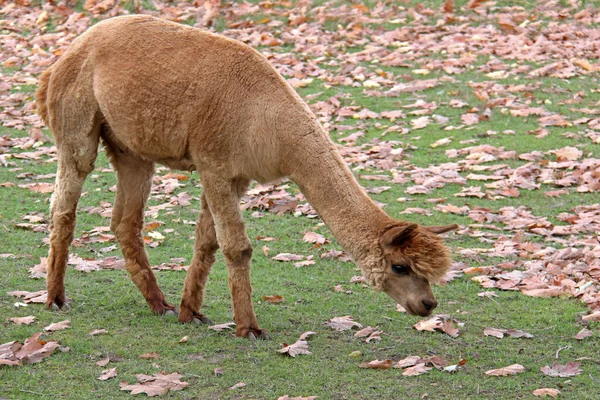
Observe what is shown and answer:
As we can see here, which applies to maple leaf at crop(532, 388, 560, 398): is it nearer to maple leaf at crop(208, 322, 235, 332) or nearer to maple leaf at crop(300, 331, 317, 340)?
maple leaf at crop(300, 331, 317, 340)

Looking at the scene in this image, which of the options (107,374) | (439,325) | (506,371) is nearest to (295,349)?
(439,325)

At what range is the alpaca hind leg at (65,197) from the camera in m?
7.07

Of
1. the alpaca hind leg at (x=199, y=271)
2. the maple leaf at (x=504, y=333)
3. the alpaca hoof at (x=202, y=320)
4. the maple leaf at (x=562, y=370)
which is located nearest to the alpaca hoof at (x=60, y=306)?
the alpaca hind leg at (x=199, y=271)

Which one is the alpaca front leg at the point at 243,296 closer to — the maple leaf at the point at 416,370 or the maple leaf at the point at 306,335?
the maple leaf at the point at 306,335

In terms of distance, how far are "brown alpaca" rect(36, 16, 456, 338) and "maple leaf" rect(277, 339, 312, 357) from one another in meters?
0.35

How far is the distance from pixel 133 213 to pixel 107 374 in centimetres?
192

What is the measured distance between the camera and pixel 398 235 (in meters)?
5.63

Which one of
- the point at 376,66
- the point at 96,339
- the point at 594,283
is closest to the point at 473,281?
the point at 594,283

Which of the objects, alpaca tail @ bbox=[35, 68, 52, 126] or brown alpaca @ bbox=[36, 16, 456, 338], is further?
alpaca tail @ bbox=[35, 68, 52, 126]

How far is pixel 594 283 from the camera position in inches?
289

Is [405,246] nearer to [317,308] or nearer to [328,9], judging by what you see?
[317,308]

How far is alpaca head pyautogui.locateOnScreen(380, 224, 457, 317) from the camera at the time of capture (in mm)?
5688

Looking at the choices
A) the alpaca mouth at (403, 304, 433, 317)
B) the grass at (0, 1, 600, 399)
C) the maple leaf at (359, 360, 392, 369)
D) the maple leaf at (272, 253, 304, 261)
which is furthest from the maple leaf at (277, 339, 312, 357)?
the maple leaf at (272, 253, 304, 261)

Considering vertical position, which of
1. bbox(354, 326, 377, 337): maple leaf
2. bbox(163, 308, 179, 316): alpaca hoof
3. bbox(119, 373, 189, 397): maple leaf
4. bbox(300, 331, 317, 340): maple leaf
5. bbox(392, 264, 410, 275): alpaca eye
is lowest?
bbox(163, 308, 179, 316): alpaca hoof
